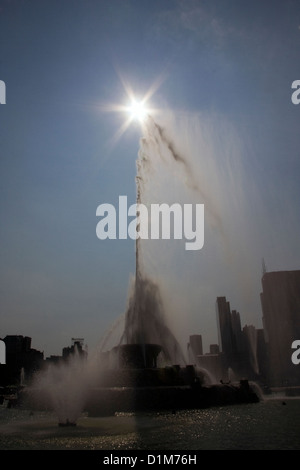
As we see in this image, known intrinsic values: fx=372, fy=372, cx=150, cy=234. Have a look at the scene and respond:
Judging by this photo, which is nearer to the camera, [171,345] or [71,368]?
[71,368]

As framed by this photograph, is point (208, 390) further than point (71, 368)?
No

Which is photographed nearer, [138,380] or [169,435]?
[169,435]

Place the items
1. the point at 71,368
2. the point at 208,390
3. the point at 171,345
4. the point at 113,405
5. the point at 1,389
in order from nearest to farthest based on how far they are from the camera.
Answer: the point at 113,405 < the point at 208,390 < the point at 71,368 < the point at 171,345 < the point at 1,389

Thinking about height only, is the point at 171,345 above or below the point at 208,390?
above

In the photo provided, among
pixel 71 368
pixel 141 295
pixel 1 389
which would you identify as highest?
pixel 141 295

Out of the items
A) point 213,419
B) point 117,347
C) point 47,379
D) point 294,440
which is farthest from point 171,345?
point 294,440

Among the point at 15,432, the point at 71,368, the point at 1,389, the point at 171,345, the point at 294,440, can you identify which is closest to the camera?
the point at 294,440

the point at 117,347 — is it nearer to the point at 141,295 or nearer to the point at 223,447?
the point at 141,295
